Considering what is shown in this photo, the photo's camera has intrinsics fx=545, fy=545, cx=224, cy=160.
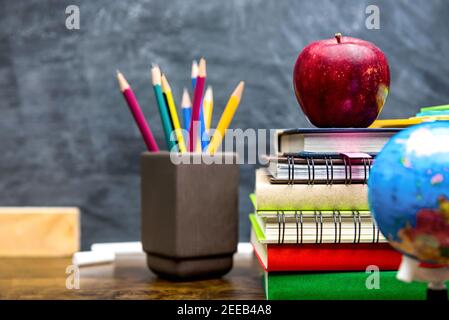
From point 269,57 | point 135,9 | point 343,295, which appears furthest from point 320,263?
point 135,9

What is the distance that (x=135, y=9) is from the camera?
1013 mm

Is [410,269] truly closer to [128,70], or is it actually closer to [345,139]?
[345,139]

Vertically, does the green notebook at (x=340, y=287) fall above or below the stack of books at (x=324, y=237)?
below

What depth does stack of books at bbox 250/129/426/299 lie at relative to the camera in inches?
24.1

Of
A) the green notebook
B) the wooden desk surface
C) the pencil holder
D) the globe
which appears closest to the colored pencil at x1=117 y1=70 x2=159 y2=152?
Result: the pencil holder

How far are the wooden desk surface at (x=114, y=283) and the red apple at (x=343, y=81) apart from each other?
252 millimetres

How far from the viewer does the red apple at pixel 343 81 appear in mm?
676

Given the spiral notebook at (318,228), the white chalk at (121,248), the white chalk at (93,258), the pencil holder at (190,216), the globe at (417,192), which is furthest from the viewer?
the white chalk at (121,248)

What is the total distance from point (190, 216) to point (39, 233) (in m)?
0.35

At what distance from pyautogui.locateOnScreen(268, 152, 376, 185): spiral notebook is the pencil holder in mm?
149

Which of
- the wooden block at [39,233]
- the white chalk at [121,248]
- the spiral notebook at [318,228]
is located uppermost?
the spiral notebook at [318,228]

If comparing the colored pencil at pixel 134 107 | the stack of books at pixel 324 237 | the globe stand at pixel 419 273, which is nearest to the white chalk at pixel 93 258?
the colored pencil at pixel 134 107

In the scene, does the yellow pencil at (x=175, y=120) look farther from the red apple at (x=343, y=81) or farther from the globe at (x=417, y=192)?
the globe at (x=417, y=192)

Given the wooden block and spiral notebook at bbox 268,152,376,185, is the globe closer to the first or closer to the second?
spiral notebook at bbox 268,152,376,185
